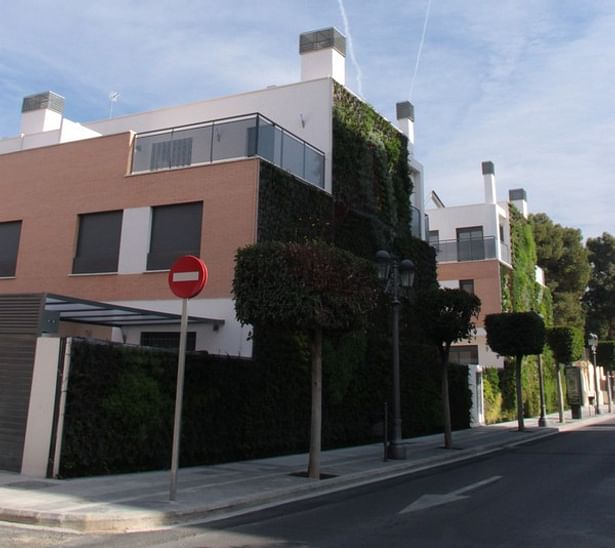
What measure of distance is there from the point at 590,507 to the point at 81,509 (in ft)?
21.3

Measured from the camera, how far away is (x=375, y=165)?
70.3 feet

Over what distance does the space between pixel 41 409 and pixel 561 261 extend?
47375 millimetres

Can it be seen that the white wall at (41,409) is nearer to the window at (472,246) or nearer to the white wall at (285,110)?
the white wall at (285,110)

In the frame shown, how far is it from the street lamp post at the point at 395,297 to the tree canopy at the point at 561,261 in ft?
121

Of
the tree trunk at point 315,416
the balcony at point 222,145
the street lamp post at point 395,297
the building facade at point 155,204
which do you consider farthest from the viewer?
the balcony at point 222,145

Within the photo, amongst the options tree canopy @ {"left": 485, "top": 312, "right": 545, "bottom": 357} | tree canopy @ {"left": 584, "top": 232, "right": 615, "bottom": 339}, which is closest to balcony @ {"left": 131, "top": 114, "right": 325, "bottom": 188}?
tree canopy @ {"left": 485, "top": 312, "right": 545, "bottom": 357}

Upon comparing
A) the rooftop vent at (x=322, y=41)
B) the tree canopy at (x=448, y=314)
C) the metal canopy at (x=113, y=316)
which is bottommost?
the metal canopy at (x=113, y=316)

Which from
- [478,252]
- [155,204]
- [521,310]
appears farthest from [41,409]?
[521,310]

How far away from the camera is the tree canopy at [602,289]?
5688cm

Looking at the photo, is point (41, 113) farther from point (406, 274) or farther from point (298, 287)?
point (298, 287)

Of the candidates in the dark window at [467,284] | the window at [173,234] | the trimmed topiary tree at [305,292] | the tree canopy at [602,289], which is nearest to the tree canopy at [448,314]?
the trimmed topiary tree at [305,292]

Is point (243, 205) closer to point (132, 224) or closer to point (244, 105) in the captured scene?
point (132, 224)

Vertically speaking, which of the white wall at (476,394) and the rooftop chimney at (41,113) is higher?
the rooftop chimney at (41,113)

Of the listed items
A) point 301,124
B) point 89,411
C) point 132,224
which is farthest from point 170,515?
point 301,124
